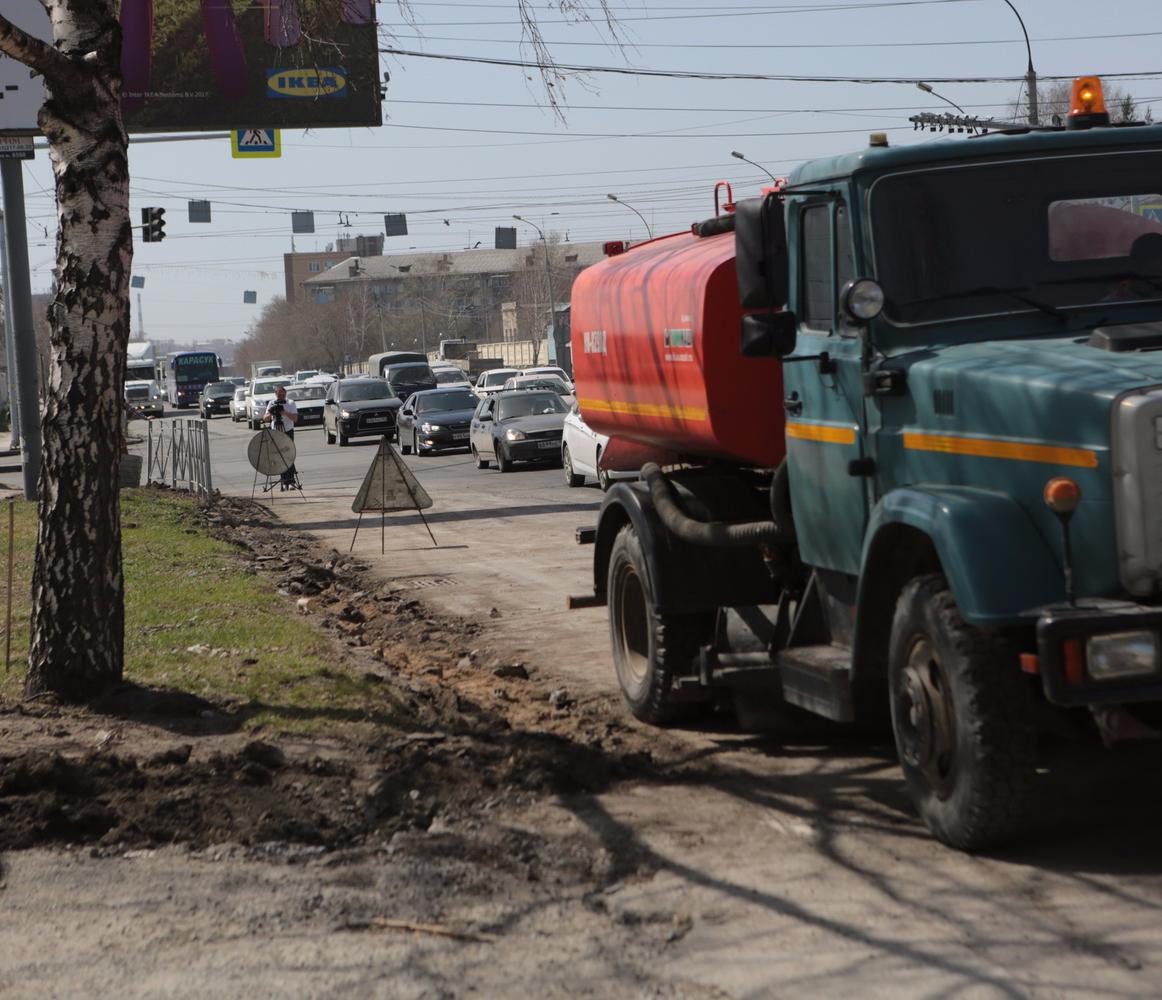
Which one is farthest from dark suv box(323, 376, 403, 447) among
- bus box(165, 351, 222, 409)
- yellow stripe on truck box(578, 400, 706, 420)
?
bus box(165, 351, 222, 409)

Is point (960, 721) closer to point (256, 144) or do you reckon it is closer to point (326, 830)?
point (326, 830)

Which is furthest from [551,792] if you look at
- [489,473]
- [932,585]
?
[489,473]

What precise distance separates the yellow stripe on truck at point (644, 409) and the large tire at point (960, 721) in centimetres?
221

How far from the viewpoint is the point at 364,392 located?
46906mm

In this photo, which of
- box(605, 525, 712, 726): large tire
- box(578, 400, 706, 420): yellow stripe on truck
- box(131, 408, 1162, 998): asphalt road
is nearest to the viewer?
box(131, 408, 1162, 998): asphalt road

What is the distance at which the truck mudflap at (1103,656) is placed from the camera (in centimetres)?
496

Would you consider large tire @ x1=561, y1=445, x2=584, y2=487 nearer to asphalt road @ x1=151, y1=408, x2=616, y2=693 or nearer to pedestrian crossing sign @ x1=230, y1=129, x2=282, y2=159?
asphalt road @ x1=151, y1=408, x2=616, y2=693

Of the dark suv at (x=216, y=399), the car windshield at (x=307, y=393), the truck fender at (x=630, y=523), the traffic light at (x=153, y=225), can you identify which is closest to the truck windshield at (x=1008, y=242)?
the truck fender at (x=630, y=523)

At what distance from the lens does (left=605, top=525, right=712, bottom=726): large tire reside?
26.5ft

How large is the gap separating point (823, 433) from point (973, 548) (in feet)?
5.16

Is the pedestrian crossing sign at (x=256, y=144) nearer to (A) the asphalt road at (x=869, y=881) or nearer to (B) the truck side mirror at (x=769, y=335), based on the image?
(A) the asphalt road at (x=869, y=881)

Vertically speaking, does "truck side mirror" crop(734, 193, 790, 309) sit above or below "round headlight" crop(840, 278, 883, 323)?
above

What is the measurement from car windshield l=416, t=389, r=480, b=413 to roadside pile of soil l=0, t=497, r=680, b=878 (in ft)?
98.3

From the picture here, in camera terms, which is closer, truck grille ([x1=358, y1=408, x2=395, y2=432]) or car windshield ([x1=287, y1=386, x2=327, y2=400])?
truck grille ([x1=358, y1=408, x2=395, y2=432])
